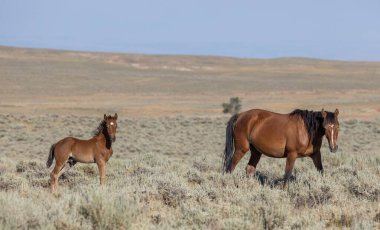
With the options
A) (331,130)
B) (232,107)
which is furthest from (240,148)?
(232,107)

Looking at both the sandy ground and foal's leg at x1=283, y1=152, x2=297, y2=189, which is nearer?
foal's leg at x1=283, y1=152, x2=297, y2=189

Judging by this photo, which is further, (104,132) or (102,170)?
(104,132)

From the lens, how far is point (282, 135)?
30.9ft

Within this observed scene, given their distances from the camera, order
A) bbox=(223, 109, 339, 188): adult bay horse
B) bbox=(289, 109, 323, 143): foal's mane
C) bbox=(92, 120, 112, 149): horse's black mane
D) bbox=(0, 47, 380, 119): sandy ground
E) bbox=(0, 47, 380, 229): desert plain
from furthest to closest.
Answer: bbox=(0, 47, 380, 119): sandy ground < bbox=(92, 120, 112, 149): horse's black mane < bbox=(289, 109, 323, 143): foal's mane < bbox=(223, 109, 339, 188): adult bay horse < bbox=(0, 47, 380, 229): desert plain

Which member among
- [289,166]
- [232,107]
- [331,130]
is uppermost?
[331,130]

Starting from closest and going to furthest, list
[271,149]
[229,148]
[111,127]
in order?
[111,127] < [271,149] < [229,148]

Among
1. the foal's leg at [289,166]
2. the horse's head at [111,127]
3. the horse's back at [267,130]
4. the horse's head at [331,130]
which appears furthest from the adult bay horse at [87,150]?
the horse's head at [331,130]

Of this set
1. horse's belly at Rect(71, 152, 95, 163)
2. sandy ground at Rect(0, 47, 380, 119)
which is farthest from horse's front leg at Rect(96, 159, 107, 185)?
sandy ground at Rect(0, 47, 380, 119)

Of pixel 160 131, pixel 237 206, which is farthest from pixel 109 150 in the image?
pixel 160 131

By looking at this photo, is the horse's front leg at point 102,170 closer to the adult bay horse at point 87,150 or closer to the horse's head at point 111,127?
the adult bay horse at point 87,150

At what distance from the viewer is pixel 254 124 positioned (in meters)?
9.94

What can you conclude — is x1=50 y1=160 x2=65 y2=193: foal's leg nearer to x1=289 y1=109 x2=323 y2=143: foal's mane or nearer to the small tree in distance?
x1=289 y1=109 x2=323 y2=143: foal's mane

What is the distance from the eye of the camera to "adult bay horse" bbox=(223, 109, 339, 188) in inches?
357

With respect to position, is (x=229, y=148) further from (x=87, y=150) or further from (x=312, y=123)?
(x=87, y=150)
